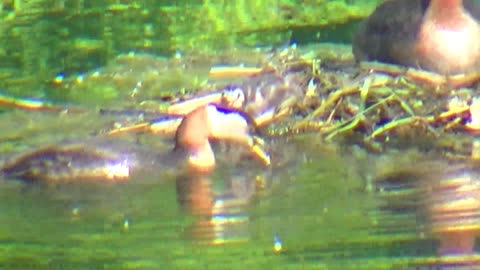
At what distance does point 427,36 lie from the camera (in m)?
12.2

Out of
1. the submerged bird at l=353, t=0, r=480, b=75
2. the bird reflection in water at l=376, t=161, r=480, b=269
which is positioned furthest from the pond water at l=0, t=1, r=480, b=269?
the submerged bird at l=353, t=0, r=480, b=75

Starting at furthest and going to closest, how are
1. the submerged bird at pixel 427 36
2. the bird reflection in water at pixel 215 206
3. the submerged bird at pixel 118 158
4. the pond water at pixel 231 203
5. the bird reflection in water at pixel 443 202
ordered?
the submerged bird at pixel 427 36
the submerged bird at pixel 118 158
the bird reflection in water at pixel 215 206
the pond water at pixel 231 203
the bird reflection in water at pixel 443 202

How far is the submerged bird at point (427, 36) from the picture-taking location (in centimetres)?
1201

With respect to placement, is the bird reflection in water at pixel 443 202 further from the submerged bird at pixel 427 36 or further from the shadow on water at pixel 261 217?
the submerged bird at pixel 427 36

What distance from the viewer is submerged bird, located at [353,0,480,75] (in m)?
12.0

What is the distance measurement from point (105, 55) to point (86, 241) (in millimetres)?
6945

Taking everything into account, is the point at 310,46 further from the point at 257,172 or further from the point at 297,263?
the point at 297,263

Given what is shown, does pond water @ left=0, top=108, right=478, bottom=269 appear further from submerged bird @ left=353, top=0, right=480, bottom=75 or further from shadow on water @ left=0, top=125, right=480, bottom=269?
submerged bird @ left=353, top=0, right=480, bottom=75

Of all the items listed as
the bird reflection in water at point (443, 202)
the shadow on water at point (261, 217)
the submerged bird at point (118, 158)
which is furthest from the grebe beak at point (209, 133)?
the bird reflection in water at point (443, 202)

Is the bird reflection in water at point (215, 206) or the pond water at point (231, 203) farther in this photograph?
the bird reflection in water at point (215, 206)

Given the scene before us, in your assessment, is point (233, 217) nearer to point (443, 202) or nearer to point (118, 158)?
point (443, 202)

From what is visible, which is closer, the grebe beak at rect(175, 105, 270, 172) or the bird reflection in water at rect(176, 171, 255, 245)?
the bird reflection in water at rect(176, 171, 255, 245)

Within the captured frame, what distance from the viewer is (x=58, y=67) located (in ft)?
48.1

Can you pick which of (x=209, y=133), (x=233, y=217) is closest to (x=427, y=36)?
(x=209, y=133)
